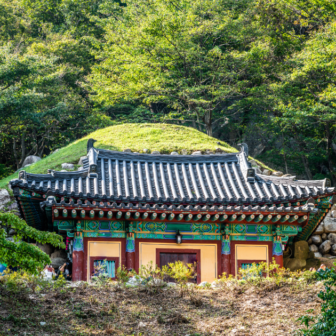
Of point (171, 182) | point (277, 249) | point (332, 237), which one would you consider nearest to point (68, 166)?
point (171, 182)

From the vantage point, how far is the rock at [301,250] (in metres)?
17.9

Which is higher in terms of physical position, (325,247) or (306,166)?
(306,166)

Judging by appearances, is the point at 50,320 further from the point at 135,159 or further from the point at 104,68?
the point at 104,68

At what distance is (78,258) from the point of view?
1458cm

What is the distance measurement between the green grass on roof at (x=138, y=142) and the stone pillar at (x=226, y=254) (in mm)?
10537

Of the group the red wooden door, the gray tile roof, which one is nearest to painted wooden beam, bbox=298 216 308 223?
the gray tile roof

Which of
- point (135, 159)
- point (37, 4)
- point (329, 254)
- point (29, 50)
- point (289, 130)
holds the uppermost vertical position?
point (37, 4)

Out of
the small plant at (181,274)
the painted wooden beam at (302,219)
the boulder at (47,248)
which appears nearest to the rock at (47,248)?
the boulder at (47,248)

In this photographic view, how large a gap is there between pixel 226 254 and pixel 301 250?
165 inches

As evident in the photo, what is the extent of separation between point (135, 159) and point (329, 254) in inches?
414

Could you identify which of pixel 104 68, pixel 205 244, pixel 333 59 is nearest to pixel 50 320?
pixel 205 244

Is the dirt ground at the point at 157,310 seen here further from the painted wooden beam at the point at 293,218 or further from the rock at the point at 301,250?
the rock at the point at 301,250

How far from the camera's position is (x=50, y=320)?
9.85m

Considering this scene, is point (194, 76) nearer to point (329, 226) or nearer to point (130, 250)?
point (329, 226)
